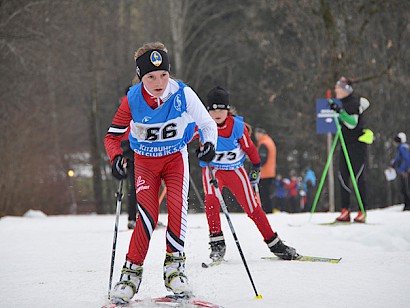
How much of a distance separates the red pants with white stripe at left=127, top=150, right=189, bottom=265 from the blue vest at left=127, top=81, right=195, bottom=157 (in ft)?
0.25

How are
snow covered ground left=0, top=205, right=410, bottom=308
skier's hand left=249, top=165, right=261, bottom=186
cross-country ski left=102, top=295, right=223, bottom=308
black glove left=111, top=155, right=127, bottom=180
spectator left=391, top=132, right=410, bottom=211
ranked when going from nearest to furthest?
cross-country ski left=102, top=295, right=223, bottom=308 → black glove left=111, top=155, right=127, bottom=180 → snow covered ground left=0, top=205, right=410, bottom=308 → skier's hand left=249, top=165, right=261, bottom=186 → spectator left=391, top=132, right=410, bottom=211

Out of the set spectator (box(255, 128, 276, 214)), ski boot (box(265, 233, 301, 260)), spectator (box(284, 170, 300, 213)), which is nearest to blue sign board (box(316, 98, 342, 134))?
spectator (box(255, 128, 276, 214))

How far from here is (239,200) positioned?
6941mm

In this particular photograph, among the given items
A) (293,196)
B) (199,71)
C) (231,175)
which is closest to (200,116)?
(231,175)

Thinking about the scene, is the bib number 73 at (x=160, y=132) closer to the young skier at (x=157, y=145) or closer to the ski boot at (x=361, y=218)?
the young skier at (x=157, y=145)

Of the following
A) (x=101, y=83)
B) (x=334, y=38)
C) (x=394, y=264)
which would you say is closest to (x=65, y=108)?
(x=101, y=83)

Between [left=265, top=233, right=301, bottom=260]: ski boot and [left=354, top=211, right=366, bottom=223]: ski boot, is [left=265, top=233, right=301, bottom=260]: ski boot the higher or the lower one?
the higher one

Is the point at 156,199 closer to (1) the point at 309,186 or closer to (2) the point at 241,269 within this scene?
(2) the point at 241,269

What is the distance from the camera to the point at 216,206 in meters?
7.03

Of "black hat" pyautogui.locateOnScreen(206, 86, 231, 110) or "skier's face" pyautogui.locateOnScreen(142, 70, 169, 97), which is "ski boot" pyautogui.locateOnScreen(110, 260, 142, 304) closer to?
"skier's face" pyautogui.locateOnScreen(142, 70, 169, 97)

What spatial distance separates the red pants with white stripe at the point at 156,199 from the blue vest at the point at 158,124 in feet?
0.25

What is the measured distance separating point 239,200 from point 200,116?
2087 mm

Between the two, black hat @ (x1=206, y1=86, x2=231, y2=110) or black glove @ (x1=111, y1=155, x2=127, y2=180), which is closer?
black glove @ (x1=111, y1=155, x2=127, y2=180)

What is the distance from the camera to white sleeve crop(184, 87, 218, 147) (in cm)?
502
